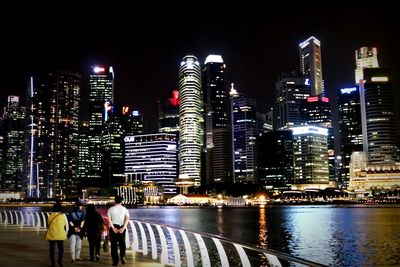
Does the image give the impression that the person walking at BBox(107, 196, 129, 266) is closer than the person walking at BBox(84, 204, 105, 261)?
Yes

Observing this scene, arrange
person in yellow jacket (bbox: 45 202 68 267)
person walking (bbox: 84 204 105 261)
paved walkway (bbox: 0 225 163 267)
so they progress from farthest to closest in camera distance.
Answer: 1. person walking (bbox: 84 204 105 261)
2. paved walkway (bbox: 0 225 163 267)
3. person in yellow jacket (bbox: 45 202 68 267)

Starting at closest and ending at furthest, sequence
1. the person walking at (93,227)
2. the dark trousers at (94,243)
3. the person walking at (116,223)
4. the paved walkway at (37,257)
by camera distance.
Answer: the person walking at (116,223)
the paved walkway at (37,257)
the dark trousers at (94,243)
the person walking at (93,227)

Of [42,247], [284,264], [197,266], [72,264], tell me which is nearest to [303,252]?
[284,264]

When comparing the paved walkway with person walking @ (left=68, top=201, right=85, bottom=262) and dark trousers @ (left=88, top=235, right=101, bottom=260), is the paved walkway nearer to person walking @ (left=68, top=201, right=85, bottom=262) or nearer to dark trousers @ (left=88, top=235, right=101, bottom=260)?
dark trousers @ (left=88, top=235, right=101, bottom=260)

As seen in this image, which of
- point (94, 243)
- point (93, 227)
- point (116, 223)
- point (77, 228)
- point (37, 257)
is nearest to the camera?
point (116, 223)

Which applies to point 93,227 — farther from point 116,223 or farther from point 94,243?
point 116,223

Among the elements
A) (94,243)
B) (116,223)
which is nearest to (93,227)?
(94,243)

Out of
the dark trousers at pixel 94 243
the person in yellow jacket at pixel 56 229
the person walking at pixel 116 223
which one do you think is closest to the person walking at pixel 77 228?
the dark trousers at pixel 94 243

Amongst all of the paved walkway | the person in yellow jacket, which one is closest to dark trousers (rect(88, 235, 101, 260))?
the paved walkway

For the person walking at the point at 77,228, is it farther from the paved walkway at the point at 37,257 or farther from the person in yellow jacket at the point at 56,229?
the person in yellow jacket at the point at 56,229

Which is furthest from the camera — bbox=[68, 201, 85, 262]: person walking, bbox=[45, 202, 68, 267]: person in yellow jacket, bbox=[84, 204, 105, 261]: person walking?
bbox=[84, 204, 105, 261]: person walking

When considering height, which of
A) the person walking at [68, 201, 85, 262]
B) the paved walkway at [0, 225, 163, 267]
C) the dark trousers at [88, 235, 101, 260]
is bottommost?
the paved walkway at [0, 225, 163, 267]

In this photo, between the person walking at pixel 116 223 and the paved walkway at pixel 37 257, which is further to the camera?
the paved walkway at pixel 37 257

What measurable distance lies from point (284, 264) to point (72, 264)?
65.9ft
